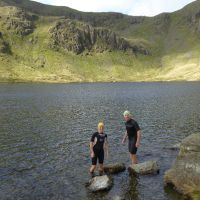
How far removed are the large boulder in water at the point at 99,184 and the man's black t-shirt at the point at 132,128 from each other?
429cm

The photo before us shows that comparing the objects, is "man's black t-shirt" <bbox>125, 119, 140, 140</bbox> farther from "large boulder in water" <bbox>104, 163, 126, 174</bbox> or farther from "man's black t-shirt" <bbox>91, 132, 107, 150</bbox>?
"large boulder in water" <bbox>104, 163, 126, 174</bbox>

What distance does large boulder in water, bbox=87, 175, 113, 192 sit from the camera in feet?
82.5

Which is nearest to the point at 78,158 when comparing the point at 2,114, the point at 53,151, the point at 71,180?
the point at 53,151

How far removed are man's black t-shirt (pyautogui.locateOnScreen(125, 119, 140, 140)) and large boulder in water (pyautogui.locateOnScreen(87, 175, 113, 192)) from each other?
14.1 ft

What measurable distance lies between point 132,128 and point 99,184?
5.43 meters

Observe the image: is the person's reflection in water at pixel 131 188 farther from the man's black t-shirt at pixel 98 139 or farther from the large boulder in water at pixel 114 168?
the man's black t-shirt at pixel 98 139

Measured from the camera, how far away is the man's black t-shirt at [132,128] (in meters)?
28.0

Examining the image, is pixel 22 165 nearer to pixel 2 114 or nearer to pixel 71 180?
pixel 71 180

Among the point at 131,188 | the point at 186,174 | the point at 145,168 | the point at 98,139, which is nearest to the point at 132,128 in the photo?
the point at 98,139

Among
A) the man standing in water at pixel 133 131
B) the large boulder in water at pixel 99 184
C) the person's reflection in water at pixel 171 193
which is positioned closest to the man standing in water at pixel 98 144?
the large boulder in water at pixel 99 184

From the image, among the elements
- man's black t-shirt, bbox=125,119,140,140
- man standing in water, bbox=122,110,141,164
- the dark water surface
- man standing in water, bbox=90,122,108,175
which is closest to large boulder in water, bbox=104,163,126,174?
the dark water surface

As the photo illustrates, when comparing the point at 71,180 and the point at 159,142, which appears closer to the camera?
the point at 71,180

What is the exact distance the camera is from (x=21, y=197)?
24.2m

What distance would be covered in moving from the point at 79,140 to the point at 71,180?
1681cm
